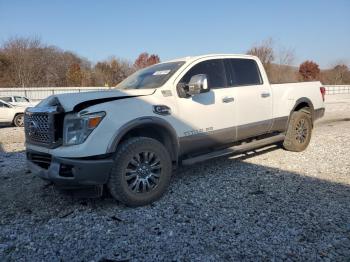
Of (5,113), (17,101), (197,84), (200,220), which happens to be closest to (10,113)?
(5,113)

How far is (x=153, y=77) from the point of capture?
4984mm

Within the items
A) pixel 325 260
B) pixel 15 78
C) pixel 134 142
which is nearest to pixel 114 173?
pixel 134 142

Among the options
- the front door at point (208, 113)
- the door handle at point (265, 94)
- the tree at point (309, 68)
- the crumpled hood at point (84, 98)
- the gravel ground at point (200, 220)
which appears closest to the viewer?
the gravel ground at point (200, 220)

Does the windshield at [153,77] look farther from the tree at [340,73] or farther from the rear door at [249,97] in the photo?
the tree at [340,73]

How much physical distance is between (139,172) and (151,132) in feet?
2.12

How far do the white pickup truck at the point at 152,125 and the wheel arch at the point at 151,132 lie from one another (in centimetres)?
1

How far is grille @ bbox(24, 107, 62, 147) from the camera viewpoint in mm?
3809

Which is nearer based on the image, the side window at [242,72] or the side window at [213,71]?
the side window at [213,71]

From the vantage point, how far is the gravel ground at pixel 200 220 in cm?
298

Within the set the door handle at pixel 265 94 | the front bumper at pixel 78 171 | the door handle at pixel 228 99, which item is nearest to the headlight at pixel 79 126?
the front bumper at pixel 78 171

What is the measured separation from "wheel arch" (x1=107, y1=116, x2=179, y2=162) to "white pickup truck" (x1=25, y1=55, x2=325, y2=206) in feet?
0.04

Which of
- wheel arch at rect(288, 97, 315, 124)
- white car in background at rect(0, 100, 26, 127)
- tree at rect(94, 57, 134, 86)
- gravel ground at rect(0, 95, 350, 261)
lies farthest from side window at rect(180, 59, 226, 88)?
tree at rect(94, 57, 134, 86)

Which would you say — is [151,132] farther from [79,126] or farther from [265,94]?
[265,94]

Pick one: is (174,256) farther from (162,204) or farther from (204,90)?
(204,90)
